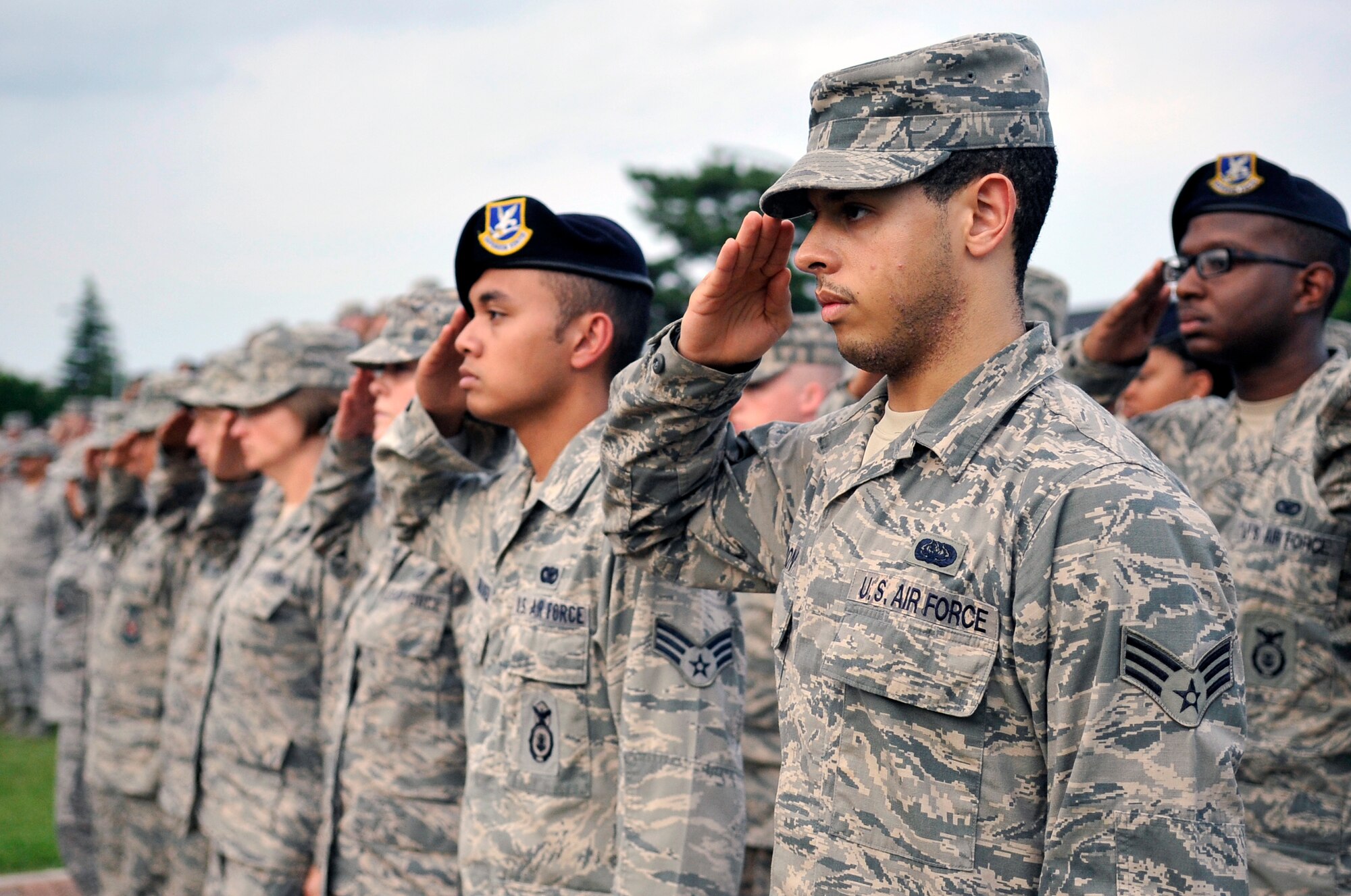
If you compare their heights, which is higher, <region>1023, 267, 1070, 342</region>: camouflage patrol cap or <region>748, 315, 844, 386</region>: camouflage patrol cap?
<region>1023, 267, 1070, 342</region>: camouflage patrol cap

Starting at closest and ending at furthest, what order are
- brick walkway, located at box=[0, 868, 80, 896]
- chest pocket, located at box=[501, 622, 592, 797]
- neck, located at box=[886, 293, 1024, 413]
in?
neck, located at box=[886, 293, 1024, 413]
chest pocket, located at box=[501, 622, 592, 797]
brick walkway, located at box=[0, 868, 80, 896]

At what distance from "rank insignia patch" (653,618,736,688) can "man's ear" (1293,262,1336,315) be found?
89.2 inches

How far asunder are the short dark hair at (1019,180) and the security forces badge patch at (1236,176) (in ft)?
7.01

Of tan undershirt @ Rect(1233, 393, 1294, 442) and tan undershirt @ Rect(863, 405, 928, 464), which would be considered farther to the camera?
tan undershirt @ Rect(1233, 393, 1294, 442)

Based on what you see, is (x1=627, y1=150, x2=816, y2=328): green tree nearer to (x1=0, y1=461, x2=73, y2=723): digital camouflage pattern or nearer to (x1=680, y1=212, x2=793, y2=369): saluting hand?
(x1=0, y1=461, x2=73, y2=723): digital camouflage pattern

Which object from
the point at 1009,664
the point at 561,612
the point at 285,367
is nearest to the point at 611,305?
the point at 561,612

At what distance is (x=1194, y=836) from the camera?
1638 mm

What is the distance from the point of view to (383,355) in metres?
4.42

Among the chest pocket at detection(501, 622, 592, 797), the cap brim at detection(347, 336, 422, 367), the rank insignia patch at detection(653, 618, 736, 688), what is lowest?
Answer: the chest pocket at detection(501, 622, 592, 797)

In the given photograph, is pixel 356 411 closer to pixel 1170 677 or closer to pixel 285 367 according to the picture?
pixel 285 367

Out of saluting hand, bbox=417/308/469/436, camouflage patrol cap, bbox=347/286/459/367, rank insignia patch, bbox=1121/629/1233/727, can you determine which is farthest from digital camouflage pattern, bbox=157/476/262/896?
rank insignia patch, bbox=1121/629/1233/727

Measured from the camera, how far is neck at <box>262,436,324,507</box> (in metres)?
5.21

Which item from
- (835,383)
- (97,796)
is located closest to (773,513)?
(835,383)

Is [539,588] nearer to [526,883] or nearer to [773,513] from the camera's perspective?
[526,883]
